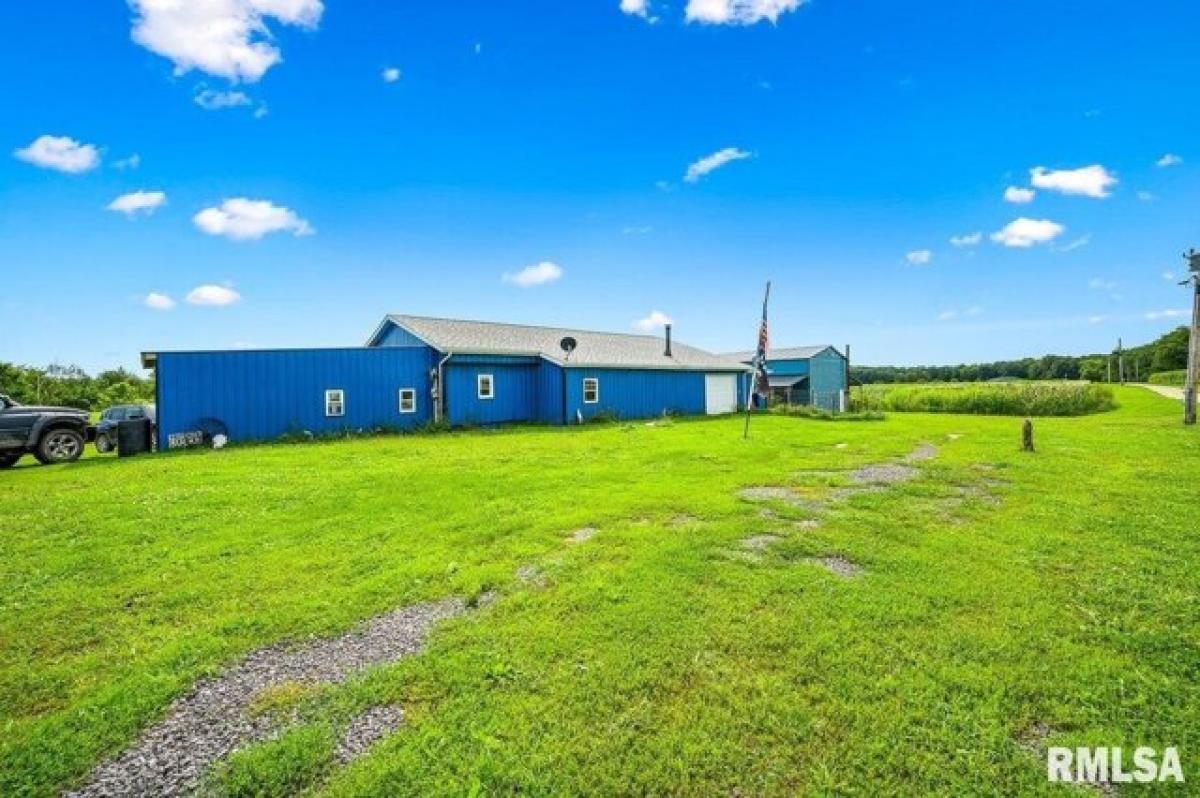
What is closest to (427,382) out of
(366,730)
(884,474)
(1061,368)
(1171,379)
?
(884,474)

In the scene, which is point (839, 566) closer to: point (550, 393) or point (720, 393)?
point (550, 393)

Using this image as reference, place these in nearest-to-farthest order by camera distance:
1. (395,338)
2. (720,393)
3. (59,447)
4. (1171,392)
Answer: (59,447) → (395,338) → (720,393) → (1171,392)

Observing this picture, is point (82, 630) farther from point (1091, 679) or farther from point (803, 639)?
point (1091, 679)

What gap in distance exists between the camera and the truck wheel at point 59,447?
14617 millimetres

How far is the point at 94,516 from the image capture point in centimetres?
805

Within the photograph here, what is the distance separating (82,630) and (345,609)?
2044 mm

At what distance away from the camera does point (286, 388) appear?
18.6m

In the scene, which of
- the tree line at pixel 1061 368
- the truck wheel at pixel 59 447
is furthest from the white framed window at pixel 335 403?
the tree line at pixel 1061 368

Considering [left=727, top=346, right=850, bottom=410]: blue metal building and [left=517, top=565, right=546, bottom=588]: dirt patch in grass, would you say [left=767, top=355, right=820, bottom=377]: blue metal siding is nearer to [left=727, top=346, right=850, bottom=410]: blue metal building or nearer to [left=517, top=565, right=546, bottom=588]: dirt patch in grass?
[left=727, top=346, right=850, bottom=410]: blue metal building

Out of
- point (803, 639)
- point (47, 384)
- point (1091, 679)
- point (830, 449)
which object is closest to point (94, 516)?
point (803, 639)

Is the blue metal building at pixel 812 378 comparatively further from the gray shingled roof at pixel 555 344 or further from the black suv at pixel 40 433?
the black suv at pixel 40 433

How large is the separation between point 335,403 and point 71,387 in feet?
143

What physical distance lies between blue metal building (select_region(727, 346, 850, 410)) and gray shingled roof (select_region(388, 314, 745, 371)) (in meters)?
5.63

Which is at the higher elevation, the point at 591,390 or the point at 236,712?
the point at 591,390
